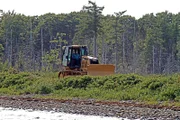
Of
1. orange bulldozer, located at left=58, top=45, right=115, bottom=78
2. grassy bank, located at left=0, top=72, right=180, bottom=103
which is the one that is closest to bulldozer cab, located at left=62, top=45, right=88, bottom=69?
orange bulldozer, located at left=58, top=45, right=115, bottom=78

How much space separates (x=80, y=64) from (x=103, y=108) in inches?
527

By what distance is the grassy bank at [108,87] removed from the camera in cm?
2086

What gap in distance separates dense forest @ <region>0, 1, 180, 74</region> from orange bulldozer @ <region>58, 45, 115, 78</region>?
33616 millimetres

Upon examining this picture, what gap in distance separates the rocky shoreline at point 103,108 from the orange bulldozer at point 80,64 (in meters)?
7.29

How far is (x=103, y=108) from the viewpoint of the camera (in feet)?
58.8

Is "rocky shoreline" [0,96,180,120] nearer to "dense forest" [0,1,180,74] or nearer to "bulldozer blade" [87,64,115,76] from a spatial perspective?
"bulldozer blade" [87,64,115,76]

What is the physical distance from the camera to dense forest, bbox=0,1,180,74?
2813 inches

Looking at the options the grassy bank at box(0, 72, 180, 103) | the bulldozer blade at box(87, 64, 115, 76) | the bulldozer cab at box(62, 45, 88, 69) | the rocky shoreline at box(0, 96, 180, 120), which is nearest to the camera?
the rocky shoreline at box(0, 96, 180, 120)

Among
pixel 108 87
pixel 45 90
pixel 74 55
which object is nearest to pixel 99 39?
pixel 74 55

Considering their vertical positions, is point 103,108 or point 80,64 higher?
point 80,64

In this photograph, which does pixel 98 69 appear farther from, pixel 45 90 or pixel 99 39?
pixel 99 39

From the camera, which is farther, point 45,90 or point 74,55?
point 74,55

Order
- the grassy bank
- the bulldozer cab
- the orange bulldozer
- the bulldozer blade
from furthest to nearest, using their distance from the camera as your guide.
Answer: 1. the bulldozer cab
2. the orange bulldozer
3. the bulldozer blade
4. the grassy bank

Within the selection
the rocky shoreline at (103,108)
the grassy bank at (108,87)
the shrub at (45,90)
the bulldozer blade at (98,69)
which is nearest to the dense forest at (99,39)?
the bulldozer blade at (98,69)
